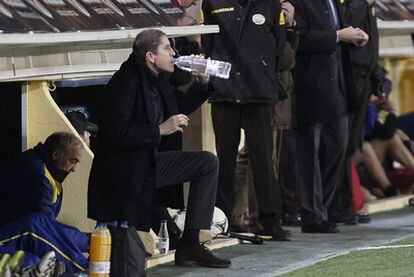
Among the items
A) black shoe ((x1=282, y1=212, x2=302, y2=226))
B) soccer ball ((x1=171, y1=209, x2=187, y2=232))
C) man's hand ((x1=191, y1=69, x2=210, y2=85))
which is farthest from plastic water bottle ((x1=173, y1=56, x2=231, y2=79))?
black shoe ((x1=282, y1=212, x2=302, y2=226))

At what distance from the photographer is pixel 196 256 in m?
10.5

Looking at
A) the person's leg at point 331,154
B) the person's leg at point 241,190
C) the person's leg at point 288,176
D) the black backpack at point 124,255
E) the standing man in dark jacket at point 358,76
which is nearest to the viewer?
the black backpack at point 124,255

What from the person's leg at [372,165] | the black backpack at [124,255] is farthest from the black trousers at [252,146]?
the person's leg at [372,165]

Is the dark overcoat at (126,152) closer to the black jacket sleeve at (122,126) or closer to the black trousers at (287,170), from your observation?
the black jacket sleeve at (122,126)

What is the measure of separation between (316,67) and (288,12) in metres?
0.53

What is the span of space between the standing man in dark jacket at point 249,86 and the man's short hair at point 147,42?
1587mm

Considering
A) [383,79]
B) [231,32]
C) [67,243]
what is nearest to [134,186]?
[67,243]

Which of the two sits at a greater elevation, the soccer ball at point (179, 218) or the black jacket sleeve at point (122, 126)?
the black jacket sleeve at point (122, 126)

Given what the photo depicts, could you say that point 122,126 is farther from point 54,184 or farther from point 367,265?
point 367,265

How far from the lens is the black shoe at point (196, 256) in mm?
10445

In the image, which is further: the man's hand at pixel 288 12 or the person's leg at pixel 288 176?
the person's leg at pixel 288 176

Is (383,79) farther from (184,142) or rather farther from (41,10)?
(41,10)

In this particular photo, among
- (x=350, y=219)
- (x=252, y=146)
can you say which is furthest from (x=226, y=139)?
(x=350, y=219)

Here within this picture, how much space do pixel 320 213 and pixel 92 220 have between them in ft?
7.74
